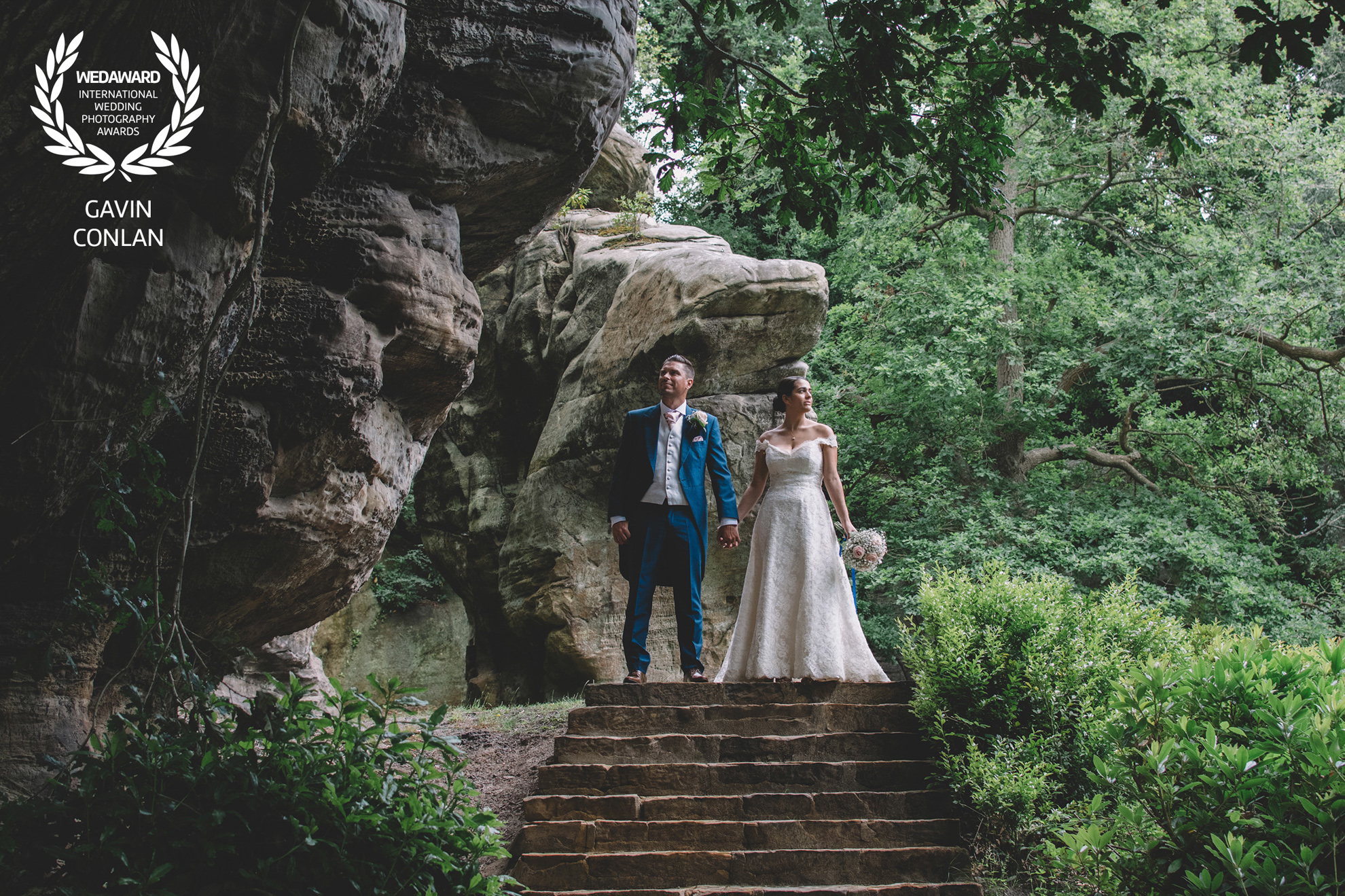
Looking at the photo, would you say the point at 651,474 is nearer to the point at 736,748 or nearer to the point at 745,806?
the point at 736,748

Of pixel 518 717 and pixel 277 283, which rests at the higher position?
pixel 277 283

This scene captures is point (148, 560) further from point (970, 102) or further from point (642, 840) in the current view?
point (970, 102)

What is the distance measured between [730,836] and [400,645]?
10.3 metres

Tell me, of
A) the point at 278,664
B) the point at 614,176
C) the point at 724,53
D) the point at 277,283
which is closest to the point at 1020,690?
the point at 724,53

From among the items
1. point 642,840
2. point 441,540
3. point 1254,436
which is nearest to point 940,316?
point 1254,436

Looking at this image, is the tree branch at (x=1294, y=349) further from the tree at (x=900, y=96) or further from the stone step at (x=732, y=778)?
the stone step at (x=732, y=778)

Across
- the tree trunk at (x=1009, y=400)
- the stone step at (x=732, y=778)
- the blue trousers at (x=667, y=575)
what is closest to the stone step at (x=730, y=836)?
the stone step at (x=732, y=778)

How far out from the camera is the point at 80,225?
348 cm

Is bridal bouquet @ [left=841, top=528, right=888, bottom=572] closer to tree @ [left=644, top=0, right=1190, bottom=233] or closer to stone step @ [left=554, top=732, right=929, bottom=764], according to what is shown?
stone step @ [left=554, top=732, right=929, bottom=764]

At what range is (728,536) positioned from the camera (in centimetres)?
643

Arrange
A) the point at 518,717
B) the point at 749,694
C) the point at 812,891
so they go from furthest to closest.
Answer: the point at 518,717, the point at 749,694, the point at 812,891

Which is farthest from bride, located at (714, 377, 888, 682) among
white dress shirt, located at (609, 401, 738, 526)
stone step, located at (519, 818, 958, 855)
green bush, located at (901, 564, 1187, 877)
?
stone step, located at (519, 818, 958, 855)

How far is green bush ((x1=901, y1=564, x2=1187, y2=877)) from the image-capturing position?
452 centimetres

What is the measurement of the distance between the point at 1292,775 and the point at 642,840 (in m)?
3.08
